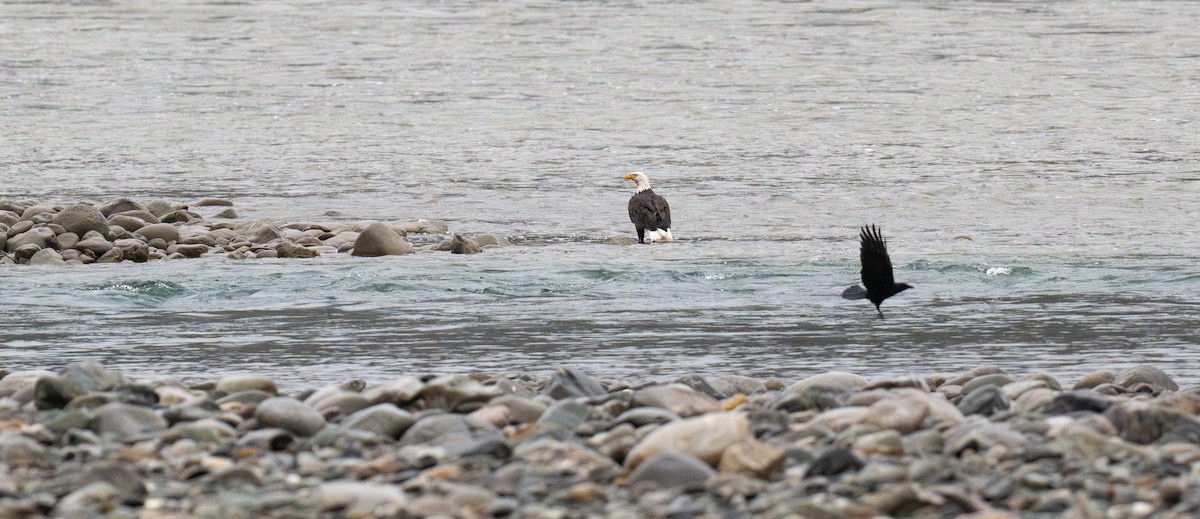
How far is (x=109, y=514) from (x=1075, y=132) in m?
17.8

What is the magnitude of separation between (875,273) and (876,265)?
90 millimetres

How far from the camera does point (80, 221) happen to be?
1315 cm

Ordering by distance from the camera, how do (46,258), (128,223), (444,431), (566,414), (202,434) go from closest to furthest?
(202,434), (444,431), (566,414), (46,258), (128,223)

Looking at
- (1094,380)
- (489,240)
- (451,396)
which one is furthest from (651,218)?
(451,396)

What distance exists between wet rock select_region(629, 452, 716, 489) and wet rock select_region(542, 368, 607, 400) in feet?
5.50

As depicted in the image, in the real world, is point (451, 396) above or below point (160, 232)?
above

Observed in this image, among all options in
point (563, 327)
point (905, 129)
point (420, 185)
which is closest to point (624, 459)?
point (563, 327)

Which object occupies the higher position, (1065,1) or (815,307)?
(1065,1)

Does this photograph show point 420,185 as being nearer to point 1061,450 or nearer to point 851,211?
point 851,211

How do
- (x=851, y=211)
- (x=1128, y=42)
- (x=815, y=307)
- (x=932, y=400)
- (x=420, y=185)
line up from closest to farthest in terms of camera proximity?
(x=932, y=400) < (x=815, y=307) < (x=851, y=211) < (x=420, y=185) < (x=1128, y=42)

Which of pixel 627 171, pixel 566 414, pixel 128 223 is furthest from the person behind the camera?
pixel 627 171

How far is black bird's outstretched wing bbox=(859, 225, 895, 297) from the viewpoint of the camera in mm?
9586

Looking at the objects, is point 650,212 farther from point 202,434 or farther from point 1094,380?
point 202,434

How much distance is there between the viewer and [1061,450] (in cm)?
505
